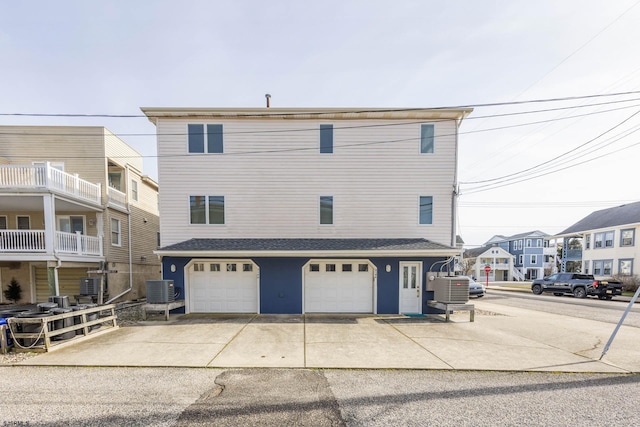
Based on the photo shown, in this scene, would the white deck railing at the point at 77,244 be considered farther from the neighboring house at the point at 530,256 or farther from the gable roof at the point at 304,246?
the neighboring house at the point at 530,256

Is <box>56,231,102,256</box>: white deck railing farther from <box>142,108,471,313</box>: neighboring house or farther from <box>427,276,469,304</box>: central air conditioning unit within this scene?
<box>427,276,469,304</box>: central air conditioning unit

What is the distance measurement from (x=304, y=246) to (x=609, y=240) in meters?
29.9

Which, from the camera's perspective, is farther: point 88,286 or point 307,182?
point 88,286

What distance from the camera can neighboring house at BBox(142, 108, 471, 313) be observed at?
10.3 metres

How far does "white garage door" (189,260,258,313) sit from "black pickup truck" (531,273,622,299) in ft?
70.2

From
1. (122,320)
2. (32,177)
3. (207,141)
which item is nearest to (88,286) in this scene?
(122,320)

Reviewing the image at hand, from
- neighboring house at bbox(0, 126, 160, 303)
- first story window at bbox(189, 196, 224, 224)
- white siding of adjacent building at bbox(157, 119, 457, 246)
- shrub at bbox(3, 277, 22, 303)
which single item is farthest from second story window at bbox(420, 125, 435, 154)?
shrub at bbox(3, 277, 22, 303)

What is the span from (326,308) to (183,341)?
16.5 feet

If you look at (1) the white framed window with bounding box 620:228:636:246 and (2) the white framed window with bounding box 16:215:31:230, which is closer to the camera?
(2) the white framed window with bounding box 16:215:31:230

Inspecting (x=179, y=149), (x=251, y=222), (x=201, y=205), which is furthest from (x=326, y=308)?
(x=179, y=149)

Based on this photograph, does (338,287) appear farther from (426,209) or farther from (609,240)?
(609,240)

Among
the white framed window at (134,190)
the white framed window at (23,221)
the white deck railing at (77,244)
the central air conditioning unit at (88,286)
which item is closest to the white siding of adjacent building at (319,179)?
the central air conditioning unit at (88,286)

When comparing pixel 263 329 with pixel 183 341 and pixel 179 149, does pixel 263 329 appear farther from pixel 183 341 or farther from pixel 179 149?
pixel 179 149

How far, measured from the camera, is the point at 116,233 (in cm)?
1374
